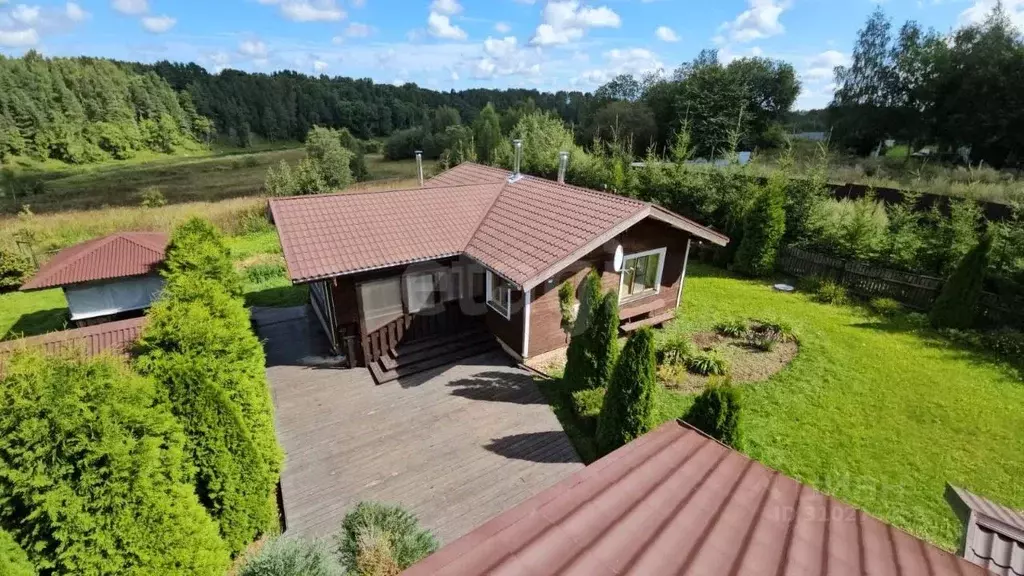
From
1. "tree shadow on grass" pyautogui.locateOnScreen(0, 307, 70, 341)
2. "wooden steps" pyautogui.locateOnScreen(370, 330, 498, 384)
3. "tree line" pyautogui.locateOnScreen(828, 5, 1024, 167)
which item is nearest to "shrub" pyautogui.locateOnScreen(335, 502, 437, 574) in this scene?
"wooden steps" pyautogui.locateOnScreen(370, 330, 498, 384)

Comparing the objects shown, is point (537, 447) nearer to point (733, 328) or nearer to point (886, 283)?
point (733, 328)

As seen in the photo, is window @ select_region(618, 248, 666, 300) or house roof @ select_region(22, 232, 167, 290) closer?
house roof @ select_region(22, 232, 167, 290)

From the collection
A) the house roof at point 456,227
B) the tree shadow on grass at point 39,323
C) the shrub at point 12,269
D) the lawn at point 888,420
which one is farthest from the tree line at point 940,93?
the shrub at point 12,269

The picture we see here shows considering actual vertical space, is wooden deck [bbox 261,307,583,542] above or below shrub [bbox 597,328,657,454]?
below

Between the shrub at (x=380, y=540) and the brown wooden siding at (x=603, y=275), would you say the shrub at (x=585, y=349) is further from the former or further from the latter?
the shrub at (x=380, y=540)

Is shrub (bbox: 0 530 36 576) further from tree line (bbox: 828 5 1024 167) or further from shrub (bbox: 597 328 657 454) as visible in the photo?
tree line (bbox: 828 5 1024 167)
